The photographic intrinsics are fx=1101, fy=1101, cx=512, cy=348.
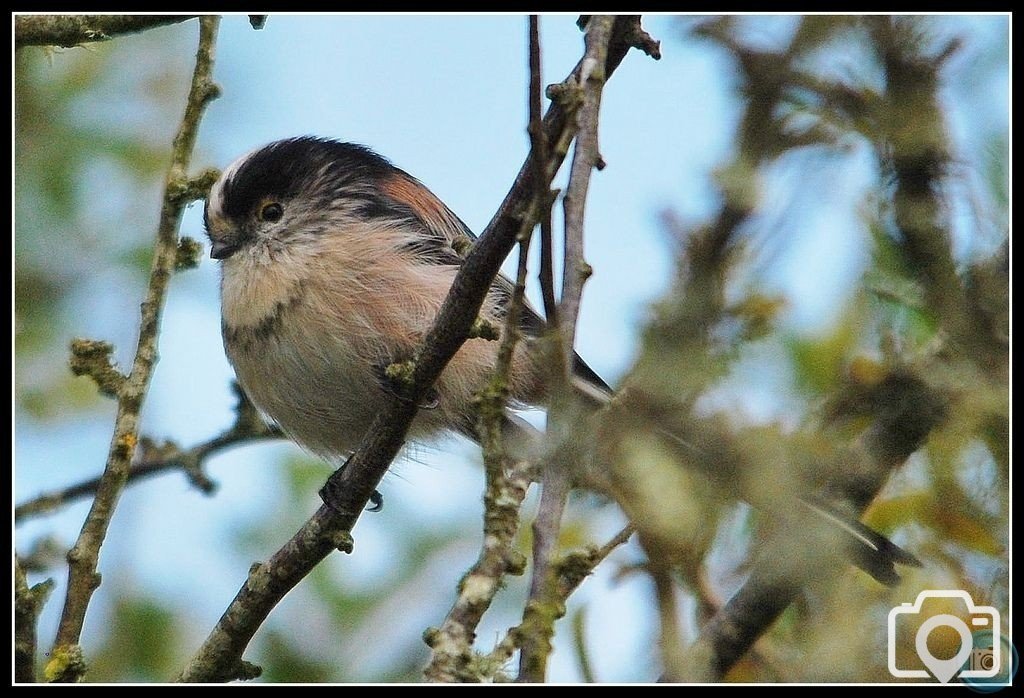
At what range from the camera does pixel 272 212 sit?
15.4ft

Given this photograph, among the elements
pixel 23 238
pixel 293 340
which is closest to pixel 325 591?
pixel 293 340

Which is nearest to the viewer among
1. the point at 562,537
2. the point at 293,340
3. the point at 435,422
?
the point at 562,537

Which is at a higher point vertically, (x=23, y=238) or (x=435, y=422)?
(x=23, y=238)

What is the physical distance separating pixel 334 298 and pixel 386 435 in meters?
1.10

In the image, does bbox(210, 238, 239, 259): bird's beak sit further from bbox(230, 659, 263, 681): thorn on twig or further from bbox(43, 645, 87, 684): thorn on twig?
bbox(43, 645, 87, 684): thorn on twig

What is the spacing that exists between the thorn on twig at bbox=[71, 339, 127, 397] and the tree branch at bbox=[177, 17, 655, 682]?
0.78 meters

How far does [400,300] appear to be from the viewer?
424 centimetres

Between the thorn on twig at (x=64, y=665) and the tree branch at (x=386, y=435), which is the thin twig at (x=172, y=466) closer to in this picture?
the tree branch at (x=386, y=435)

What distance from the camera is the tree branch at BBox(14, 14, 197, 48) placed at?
11.3 ft

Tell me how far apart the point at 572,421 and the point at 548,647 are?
1.63ft

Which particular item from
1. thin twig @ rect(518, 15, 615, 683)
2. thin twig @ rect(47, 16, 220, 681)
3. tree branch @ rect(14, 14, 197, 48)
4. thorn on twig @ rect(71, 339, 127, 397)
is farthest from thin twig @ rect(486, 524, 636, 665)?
tree branch @ rect(14, 14, 197, 48)

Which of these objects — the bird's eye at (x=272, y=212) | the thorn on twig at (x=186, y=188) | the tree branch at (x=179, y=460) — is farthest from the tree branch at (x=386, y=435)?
the bird's eye at (x=272, y=212)

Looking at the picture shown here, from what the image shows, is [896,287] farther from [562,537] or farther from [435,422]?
[435,422]

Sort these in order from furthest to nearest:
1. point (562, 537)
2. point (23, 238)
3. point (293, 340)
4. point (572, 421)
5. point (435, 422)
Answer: point (23, 238) < point (435, 422) < point (293, 340) < point (562, 537) < point (572, 421)
